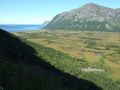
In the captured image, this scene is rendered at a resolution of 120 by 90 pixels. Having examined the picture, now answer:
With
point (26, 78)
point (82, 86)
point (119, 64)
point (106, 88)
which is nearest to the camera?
point (26, 78)

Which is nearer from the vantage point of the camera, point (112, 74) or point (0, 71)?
point (0, 71)

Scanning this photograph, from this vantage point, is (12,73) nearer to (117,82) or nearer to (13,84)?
(13,84)

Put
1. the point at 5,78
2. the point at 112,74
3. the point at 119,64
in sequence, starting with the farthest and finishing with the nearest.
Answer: the point at 119,64 → the point at 112,74 → the point at 5,78

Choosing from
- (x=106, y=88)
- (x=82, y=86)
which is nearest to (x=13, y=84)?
(x=82, y=86)

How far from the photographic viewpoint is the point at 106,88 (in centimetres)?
9744

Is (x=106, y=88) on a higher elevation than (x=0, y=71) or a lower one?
lower

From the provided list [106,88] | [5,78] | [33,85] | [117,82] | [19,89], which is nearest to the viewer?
[19,89]

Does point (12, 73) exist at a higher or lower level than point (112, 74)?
higher

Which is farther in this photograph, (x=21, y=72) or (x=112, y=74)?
(x=112, y=74)

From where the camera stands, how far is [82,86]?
8400 centimetres

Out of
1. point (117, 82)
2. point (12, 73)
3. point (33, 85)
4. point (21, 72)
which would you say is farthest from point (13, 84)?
point (117, 82)

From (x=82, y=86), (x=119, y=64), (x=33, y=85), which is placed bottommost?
(x=119, y=64)

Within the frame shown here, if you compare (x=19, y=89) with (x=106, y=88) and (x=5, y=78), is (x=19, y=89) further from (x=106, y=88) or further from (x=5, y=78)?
(x=106, y=88)

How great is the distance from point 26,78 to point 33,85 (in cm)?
313
